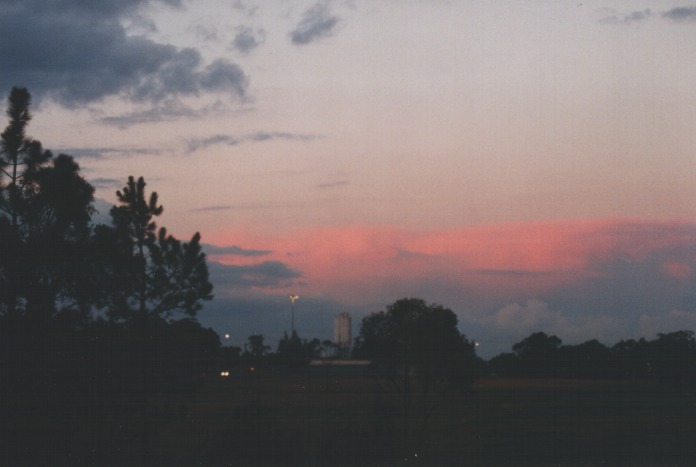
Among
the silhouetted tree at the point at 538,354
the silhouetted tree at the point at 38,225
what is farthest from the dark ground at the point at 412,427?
the silhouetted tree at the point at 538,354

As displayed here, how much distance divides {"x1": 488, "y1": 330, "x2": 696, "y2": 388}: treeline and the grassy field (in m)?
1.18

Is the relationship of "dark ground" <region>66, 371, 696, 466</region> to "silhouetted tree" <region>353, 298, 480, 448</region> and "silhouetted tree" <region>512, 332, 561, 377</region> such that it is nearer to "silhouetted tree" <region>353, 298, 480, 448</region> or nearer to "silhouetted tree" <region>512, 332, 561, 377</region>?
"silhouetted tree" <region>353, 298, 480, 448</region>

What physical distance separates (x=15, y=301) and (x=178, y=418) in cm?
692

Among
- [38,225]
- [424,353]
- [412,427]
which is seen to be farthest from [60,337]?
[424,353]

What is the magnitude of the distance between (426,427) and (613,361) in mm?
17375

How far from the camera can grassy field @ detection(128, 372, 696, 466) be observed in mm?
17000

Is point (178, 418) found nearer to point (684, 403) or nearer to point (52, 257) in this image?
point (52, 257)

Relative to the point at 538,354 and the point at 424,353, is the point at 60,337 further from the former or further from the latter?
the point at 538,354

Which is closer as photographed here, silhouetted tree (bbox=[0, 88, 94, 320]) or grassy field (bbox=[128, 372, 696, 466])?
silhouetted tree (bbox=[0, 88, 94, 320])

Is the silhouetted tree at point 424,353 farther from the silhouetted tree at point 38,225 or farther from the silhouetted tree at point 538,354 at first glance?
the silhouetted tree at point 38,225

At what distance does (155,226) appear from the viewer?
76.1ft

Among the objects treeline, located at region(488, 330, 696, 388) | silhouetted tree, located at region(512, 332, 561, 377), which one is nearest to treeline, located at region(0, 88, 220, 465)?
treeline, located at region(488, 330, 696, 388)

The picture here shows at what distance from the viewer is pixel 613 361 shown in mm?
34312

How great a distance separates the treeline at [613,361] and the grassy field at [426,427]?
3.87 feet
